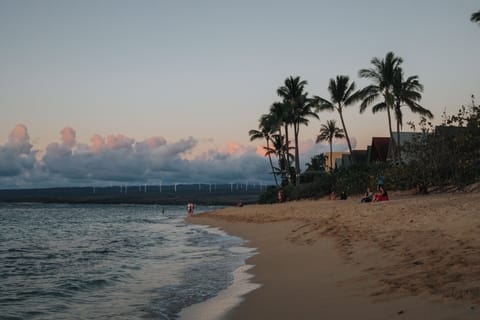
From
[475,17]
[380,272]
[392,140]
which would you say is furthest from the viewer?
[392,140]

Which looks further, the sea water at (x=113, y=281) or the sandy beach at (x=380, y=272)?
the sea water at (x=113, y=281)

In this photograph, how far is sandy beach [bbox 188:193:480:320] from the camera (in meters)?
5.30

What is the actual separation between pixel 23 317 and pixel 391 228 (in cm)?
885

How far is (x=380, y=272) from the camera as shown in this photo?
7.31 m

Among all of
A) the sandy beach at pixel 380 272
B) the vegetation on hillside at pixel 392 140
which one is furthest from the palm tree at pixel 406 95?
the sandy beach at pixel 380 272

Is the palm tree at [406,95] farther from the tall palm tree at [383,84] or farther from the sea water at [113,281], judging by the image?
the sea water at [113,281]

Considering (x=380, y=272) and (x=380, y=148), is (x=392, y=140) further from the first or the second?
(x=380, y=272)

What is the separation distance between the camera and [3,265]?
1391cm

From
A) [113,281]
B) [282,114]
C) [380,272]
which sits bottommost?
[113,281]

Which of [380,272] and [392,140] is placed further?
[392,140]

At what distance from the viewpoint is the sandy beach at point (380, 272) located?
209 inches

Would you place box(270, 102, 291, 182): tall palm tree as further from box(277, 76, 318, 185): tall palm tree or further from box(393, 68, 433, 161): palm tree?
box(393, 68, 433, 161): palm tree

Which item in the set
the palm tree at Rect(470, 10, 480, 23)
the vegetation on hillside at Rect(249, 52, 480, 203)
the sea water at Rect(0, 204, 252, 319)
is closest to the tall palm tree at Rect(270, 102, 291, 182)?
the vegetation on hillside at Rect(249, 52, 480, 203)

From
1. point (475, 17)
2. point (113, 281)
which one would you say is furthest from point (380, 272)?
point (475, 17)
